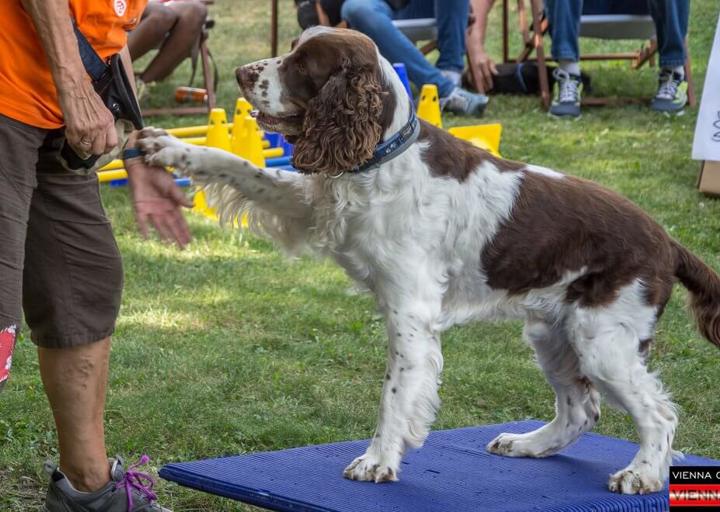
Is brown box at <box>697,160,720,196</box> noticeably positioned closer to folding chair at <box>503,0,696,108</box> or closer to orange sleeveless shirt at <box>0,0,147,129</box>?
folding chair at <box>503,0,696,108</box>

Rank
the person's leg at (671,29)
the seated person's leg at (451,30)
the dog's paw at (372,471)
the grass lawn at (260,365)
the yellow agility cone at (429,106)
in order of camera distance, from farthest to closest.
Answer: the seated person's leg at (451,30) < the person's leg at (671,29) < the yellow agility cone at (429,106) < the grass lawn at (260,365) < the dog's paw at (372,471)

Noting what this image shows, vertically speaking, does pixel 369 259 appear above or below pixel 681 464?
above

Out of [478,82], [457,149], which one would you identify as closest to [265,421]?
[457,149]

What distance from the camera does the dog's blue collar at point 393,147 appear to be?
3699 millimetres

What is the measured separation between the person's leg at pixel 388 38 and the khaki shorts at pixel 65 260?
22.1 ft

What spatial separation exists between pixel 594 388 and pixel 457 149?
3.39 feet

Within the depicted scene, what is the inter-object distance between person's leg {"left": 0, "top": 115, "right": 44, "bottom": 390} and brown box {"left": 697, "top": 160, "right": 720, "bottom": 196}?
5.90 m

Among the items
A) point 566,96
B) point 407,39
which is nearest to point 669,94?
point 566,96

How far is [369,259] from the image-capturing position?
373 cm

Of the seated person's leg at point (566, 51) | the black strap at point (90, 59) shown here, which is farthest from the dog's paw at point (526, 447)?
the seated person's leg at point (566, 51)

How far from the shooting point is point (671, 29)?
10391 millimetres

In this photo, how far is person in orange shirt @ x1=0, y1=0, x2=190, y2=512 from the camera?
2.96 metres

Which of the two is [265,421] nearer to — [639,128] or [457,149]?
[457,149]

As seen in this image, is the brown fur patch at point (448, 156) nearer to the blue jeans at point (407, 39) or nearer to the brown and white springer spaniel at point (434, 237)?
the brown and white springer spaniel at point (434, 237)
